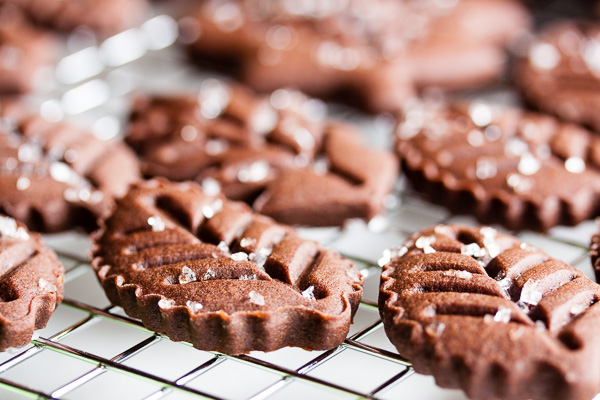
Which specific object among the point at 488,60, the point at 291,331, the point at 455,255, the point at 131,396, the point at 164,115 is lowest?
the point at 131,396

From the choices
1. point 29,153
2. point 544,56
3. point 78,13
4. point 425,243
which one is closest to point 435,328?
point 425,243

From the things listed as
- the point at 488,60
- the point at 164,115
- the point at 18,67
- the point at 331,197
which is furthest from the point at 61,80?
the point at 488,60

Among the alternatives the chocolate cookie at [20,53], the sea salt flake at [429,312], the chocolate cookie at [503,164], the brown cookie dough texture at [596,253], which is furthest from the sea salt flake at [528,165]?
the chocolate cookie at [20,53]

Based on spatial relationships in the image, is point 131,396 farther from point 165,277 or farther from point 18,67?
point 18,67

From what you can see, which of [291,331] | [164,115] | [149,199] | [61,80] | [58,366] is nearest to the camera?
[291,331]

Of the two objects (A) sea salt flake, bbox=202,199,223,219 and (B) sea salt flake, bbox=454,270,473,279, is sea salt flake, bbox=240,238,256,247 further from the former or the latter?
(B) sea salt flake, bbox=454,270,473,279

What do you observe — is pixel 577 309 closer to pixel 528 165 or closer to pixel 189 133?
pixel 528 165

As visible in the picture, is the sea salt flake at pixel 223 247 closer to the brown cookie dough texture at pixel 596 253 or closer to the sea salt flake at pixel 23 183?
the sea salt flake at pixel 23 183

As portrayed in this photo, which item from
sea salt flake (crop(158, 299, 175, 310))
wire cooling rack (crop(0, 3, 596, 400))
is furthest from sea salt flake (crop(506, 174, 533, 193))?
sea salt flake (crop(158, 299, 175, 310))
